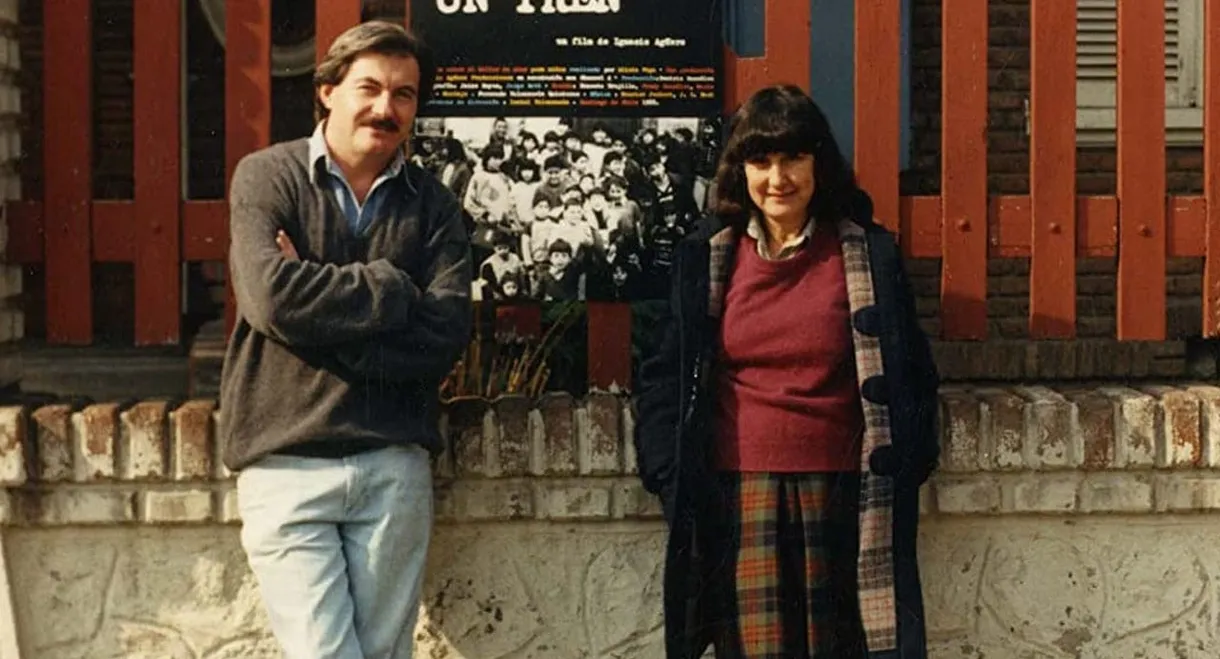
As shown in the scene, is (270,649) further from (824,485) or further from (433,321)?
(824,485)

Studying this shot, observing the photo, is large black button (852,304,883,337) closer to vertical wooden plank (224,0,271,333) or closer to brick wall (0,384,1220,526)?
brick wall (0,384,1220,526)

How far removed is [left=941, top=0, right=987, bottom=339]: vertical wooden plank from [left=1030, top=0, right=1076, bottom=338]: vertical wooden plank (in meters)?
0.12

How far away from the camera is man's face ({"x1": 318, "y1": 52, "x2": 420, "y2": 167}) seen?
3371 mm

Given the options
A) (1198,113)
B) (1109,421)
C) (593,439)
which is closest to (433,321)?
(593,439)

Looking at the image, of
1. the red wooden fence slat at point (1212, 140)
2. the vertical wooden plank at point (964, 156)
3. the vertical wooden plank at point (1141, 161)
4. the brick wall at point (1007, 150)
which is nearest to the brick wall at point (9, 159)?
the vertical wooden plank at point (964, 156)

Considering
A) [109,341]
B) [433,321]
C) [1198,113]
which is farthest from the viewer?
[109,341]

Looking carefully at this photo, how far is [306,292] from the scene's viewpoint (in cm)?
320

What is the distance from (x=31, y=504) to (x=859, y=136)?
205 cm

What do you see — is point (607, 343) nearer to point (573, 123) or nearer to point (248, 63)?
point (573, 123)

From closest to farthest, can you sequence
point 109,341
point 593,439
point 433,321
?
point 433,321 → point 593,439 → point 109,341

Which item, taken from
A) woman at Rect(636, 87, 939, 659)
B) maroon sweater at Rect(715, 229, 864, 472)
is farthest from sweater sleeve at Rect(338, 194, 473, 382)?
maroon sweater at Rect(715, 229, 864, 472)

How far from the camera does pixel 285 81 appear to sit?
8.05 meters

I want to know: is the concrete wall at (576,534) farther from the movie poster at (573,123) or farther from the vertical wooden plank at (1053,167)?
the movie poster at (573,123)

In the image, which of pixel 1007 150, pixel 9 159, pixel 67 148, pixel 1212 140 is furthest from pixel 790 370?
pixel 1007 150
